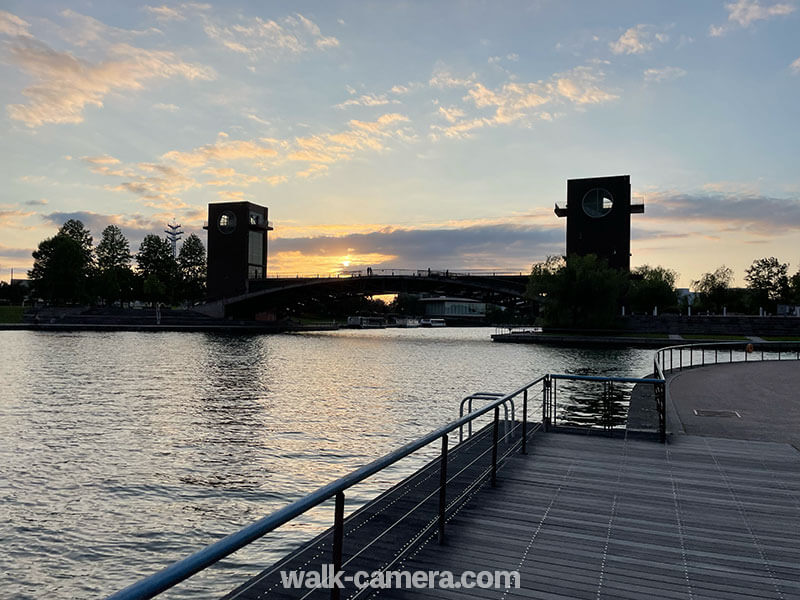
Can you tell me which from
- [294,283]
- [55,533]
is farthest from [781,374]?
[294,283]

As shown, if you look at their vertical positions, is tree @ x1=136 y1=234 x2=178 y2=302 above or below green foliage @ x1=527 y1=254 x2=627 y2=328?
above

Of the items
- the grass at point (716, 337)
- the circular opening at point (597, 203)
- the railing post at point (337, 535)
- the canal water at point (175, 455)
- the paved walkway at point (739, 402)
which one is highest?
the circular opening at point (597, 203)

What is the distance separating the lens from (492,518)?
680 centimetres

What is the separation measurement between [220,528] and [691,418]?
10363mm

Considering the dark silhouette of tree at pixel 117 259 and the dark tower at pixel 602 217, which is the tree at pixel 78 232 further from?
the dark tower at pixel 602 217

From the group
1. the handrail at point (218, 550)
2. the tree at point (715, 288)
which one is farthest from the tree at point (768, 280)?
the handrail at point (218, 550)

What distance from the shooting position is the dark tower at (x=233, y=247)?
11981 centimetres

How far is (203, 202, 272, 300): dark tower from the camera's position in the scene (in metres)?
120

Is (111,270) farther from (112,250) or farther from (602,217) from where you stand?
(602,217)

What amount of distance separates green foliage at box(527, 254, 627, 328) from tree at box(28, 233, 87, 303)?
78573 mm

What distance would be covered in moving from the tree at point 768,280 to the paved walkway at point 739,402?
313 ft

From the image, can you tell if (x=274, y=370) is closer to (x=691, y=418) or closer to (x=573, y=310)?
(x=691, y=418)

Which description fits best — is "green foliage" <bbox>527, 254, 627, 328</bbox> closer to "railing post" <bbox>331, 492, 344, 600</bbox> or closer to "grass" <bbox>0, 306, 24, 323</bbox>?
"railing post" <bbox>331, 492, 344, 600</bbox>

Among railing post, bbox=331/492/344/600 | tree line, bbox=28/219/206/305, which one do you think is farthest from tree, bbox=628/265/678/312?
railing post, bbox=331/492/344/600
